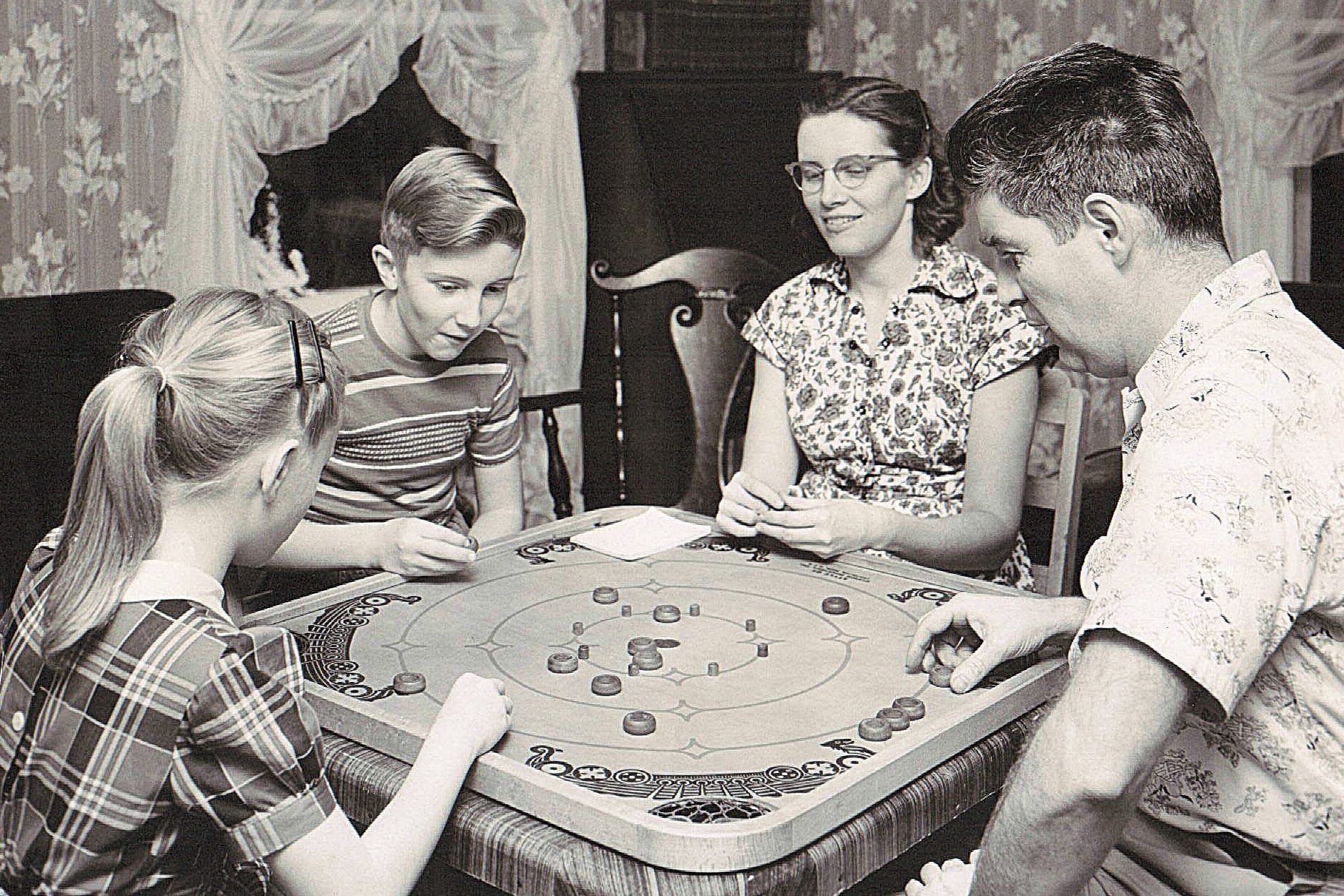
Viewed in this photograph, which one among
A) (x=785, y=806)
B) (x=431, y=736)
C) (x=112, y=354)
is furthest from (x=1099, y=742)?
(x=112, y=354)

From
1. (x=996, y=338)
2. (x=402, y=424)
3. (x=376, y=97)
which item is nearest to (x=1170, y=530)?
(x=996, y=338)

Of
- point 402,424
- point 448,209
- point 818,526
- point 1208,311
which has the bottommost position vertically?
point 818,526

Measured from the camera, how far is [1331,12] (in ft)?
12.1

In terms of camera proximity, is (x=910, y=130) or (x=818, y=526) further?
(x=910, y=130)

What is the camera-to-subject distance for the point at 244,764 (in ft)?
4.21

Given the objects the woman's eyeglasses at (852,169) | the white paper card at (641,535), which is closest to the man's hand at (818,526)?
the white paper card at (641,535)

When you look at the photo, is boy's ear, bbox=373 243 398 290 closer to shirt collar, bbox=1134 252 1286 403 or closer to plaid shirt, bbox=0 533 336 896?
plaid shirt, bbox=0 533 336 896

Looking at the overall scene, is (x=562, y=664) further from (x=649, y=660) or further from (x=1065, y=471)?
(x=1065, y=471)

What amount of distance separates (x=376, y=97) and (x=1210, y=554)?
3205 millimetres

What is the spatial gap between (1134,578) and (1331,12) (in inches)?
126

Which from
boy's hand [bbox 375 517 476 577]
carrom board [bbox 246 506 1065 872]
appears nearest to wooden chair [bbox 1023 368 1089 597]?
carrom board [bbox 246 506 1065 872]

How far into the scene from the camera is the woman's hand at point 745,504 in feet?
7.20

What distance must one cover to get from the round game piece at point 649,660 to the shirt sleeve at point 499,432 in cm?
98

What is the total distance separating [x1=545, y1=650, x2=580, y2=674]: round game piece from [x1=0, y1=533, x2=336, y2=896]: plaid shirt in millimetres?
392
